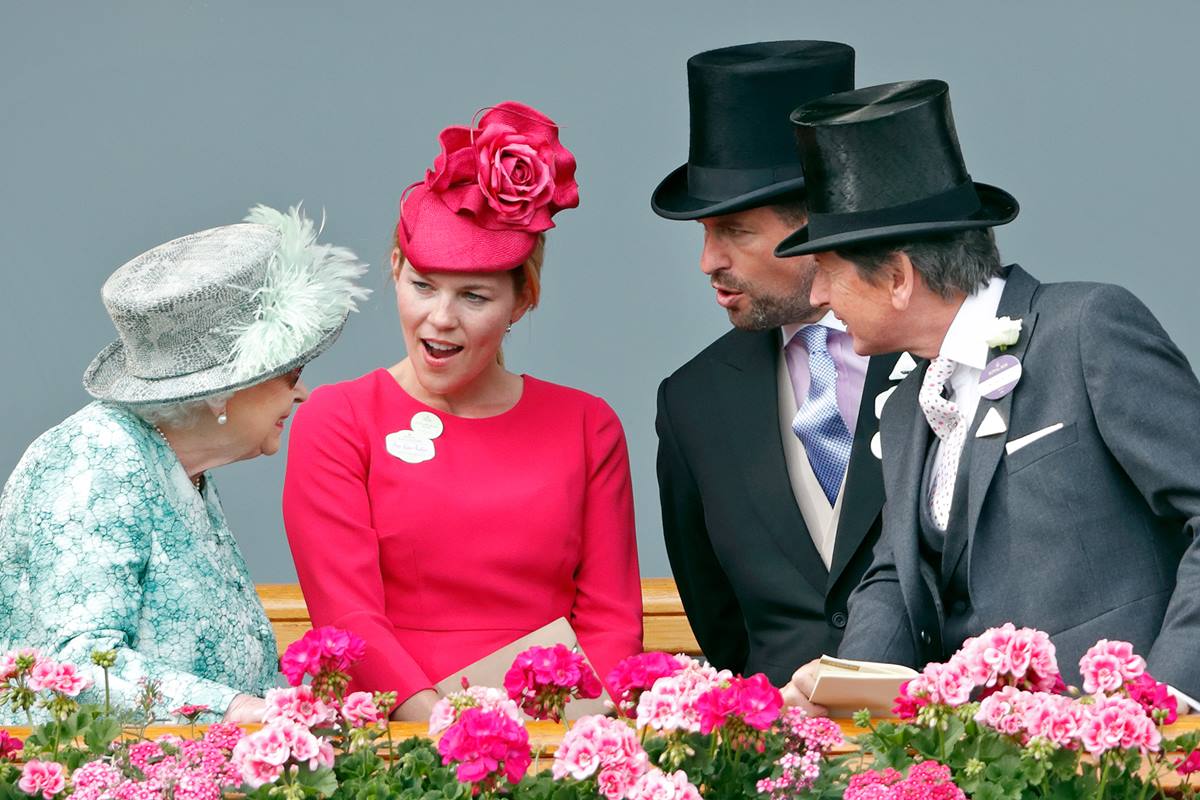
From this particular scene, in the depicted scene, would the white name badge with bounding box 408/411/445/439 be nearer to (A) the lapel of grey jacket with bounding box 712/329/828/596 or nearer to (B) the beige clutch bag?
(B) the beige clutch bag

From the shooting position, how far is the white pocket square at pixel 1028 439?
3.04 meters

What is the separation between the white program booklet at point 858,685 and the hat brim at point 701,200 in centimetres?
112

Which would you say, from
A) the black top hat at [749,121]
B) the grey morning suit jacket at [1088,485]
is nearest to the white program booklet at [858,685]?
the grey morning suit jacket at [1088,485]

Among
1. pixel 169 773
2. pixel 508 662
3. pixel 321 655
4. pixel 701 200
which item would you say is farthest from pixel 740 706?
pixel 701 200

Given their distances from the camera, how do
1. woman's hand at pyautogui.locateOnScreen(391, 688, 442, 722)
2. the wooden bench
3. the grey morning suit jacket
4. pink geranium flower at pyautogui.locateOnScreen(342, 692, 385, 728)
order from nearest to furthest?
1. pink geranium flower at pyautogui.locateOnScreen(342, 692, 385, 728)
2. the grey morning suit jacket
3. woman's hand at pyautogui.locateOnScreen(391, 688, 442, 722)
4. the wooden bench

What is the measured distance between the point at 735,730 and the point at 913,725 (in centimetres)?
22

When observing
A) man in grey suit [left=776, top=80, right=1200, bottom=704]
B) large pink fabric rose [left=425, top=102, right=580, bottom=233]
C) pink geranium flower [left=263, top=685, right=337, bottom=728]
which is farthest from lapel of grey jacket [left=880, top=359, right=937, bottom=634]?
pink geranium flower [left=263, top=685, right=337, bottom=728]

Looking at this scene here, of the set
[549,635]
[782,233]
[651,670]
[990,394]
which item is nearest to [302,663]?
[651,670]

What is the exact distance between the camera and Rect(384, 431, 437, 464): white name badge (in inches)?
140

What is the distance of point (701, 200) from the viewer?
12.4 feet

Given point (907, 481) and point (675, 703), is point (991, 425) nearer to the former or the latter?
point (907, 481)

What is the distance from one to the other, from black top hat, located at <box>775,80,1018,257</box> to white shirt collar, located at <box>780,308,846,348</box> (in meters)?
0.49

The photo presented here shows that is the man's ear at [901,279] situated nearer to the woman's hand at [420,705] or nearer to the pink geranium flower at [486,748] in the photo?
the woman's hand at [420,705]

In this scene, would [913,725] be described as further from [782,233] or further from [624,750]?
[782,233]
